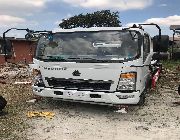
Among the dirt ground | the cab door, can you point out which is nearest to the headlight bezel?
the dirt ground

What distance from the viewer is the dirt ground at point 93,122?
7098 millimetres

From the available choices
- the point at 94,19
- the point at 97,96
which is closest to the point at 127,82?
the point at 97,96

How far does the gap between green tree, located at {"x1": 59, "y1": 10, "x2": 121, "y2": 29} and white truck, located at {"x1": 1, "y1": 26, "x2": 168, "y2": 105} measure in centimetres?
4267

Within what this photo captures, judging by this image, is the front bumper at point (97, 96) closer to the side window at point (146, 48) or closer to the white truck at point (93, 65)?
the white truck at point (93, 65)

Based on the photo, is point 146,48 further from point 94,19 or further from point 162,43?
point 94,19

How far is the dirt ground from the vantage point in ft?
23.3

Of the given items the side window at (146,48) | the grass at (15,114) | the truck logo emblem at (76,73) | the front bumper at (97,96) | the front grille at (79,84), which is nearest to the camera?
the grass at (15,114)

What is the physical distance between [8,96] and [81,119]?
372 cm

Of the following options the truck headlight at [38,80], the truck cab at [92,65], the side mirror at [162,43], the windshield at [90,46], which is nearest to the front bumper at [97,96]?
the truck cab at [92,65]

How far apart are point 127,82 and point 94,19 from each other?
4661 centimetres

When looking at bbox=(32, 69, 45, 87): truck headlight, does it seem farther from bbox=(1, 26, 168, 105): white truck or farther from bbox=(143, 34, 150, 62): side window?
bbox=(143, 34, 150, 62): side window

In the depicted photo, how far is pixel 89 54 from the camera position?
28.1 feet

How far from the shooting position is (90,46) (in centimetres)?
872

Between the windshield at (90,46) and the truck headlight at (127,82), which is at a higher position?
the windshield at (90,46)
